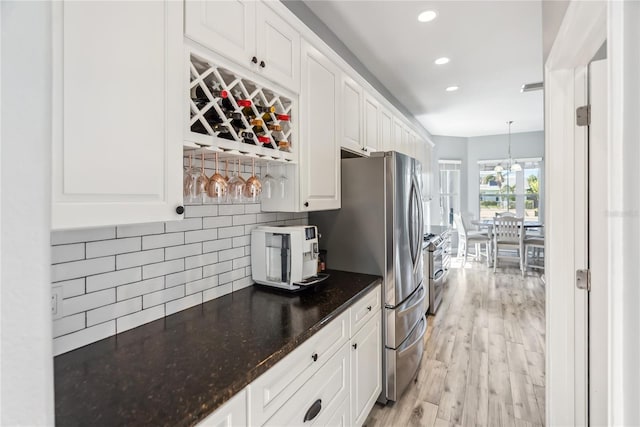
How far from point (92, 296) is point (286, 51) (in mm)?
1391

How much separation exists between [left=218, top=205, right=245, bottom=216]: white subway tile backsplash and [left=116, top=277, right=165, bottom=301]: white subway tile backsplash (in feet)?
1.48

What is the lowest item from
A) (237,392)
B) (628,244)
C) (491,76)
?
(237,392)

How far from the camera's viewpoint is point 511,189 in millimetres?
6969

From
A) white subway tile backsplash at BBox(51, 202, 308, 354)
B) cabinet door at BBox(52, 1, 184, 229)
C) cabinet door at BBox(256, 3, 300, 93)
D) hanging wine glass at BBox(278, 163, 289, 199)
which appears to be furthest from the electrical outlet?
cabinet door at BBox(256, 3, 300, 93)

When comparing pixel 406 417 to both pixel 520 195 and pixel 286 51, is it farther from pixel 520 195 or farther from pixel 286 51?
pixel 520 195

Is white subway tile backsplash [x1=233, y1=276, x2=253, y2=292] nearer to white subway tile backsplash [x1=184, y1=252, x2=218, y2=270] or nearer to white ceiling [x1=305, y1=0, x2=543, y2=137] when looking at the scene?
white subway tile backsplash [x1=184, y1=252, x2=218, y2=270]

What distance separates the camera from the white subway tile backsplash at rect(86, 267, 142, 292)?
3.79 feet

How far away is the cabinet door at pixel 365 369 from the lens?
1.73m

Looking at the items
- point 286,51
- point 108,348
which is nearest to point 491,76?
point 286,51

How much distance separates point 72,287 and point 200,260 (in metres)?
0.54

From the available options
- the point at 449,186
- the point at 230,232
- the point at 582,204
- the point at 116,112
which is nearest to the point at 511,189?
the point at 449,186

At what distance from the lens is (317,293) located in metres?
1.76

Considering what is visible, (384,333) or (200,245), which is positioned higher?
(200,245)

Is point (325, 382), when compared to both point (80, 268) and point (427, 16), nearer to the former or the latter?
point (80, 268)
